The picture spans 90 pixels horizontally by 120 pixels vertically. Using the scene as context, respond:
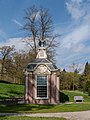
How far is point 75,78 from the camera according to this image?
88.6 m

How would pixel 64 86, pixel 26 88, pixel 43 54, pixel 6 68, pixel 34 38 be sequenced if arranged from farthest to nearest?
pixel 64 86 → pixel 6 68 → pixel 34 38 → pixel 43 54 → pixel 26 88

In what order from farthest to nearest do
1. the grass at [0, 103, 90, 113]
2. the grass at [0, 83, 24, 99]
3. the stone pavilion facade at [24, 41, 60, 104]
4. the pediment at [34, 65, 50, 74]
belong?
1. the grass at [0, 83, 24, 99]
2. the pediment at [34, 65, 50, 74]
3. the stone pavilion facade at [24, 41, 60, 104]
4. the grass at [0, 103, 90, 113]

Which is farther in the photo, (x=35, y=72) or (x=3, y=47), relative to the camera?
(x=3, y=47)

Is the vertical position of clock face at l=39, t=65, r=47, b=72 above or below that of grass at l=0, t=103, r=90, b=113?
above

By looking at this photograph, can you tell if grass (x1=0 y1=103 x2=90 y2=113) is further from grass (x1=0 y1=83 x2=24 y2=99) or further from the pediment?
grass (x1=0 y1=83 x2=24 y2=99)

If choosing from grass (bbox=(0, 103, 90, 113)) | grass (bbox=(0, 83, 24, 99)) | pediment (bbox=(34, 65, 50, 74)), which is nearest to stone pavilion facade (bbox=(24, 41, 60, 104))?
pediment (bbox=(34, 65, 50, 74))

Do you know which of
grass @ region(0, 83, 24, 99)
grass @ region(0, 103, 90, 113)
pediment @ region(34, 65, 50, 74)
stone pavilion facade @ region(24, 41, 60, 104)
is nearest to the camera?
grass @ region(0, 103, 90, 113)

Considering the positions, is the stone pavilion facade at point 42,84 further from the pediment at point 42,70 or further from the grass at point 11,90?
the grass at point 11,90

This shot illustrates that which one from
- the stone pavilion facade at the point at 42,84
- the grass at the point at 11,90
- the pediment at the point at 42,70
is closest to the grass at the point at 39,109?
the stone pavilion facade at the point at 42,84

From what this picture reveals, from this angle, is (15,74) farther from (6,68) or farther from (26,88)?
(26,88)

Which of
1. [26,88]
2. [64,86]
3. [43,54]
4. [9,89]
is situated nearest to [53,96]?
[26,88]

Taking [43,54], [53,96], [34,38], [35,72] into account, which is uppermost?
[34,38]

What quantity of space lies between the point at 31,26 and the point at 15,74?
1858 centimetres

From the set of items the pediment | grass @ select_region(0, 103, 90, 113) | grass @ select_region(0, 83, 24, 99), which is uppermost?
the pediment
